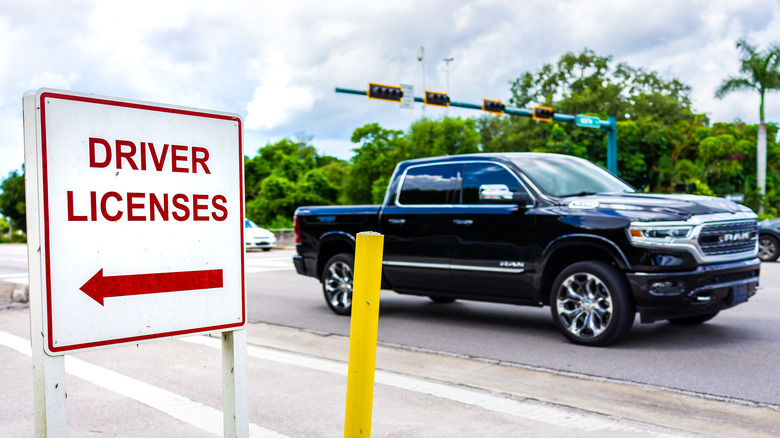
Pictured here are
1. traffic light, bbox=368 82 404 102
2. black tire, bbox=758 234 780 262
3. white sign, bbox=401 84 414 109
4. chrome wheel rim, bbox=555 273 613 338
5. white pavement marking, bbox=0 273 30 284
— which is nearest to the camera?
chrome wheel rim, bbox=555 273 613 338

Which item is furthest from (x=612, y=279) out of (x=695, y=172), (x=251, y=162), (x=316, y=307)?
(x=251, y=162)

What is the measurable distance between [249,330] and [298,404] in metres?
3.74

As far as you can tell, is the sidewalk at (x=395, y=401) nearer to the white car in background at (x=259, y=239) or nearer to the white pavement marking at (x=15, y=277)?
the white pavement marking at (x=15, y=277)

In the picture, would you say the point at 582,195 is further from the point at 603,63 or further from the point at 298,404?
the point at 603,63

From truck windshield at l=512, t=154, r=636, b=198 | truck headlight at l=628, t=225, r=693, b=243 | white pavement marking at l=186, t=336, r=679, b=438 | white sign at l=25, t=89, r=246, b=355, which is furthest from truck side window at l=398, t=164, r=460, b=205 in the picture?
white sign at l=25, t=89, r=246, b=355

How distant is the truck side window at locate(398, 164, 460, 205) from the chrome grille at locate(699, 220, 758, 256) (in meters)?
2.82

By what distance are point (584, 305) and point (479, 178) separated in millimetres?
2007

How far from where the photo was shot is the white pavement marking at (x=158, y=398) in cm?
454

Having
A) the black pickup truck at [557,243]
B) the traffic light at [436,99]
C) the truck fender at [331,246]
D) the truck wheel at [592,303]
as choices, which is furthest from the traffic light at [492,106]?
the truck wheel at [592,303]

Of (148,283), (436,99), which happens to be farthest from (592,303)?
(436,99)

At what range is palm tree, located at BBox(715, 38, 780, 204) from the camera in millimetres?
34656

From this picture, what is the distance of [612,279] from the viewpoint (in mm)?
6750

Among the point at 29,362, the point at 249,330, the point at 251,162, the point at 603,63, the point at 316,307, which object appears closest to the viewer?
the point at 29,362

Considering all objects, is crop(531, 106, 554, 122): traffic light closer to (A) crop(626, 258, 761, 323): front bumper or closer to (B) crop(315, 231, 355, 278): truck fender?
(B) crop(315, 231, 355, 278): truck fender
